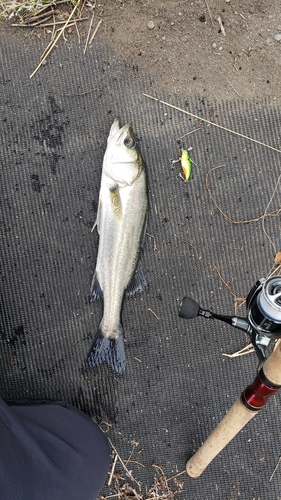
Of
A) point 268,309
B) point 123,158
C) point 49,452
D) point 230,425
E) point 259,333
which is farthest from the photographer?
point 123,158

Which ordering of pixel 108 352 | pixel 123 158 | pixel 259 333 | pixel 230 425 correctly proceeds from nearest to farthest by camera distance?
pixel 259 333
pixel 230 425
pixel 123 158
pixel 108 352

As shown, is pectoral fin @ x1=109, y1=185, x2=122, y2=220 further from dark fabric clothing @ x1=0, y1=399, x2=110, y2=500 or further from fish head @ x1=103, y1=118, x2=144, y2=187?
dark fabric clothing @ x1=0, y1=399, x2=110, y2=500

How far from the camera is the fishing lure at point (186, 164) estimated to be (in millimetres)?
2268

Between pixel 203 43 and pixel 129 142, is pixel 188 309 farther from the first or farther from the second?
pixel 203 43

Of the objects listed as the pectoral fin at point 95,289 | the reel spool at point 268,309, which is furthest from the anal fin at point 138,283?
the reel spool at point 268,309

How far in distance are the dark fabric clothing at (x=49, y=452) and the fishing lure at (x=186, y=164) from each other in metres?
1.42

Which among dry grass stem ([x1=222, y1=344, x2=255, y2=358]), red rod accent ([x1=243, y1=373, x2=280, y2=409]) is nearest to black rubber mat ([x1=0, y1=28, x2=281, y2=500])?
dry grass stem ([x1=222, y1=344, x2=255, y2=358])

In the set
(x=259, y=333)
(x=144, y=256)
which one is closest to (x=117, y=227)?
(x=144, y=256)

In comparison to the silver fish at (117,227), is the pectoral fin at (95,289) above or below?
below

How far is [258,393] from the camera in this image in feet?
5.36

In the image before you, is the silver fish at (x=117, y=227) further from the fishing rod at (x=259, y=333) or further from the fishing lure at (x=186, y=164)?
the fishing rod at (x=259, y=333)

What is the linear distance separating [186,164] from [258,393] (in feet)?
4.06

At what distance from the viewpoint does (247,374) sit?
2320 mm

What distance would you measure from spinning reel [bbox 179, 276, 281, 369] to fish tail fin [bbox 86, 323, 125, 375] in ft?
2.27
